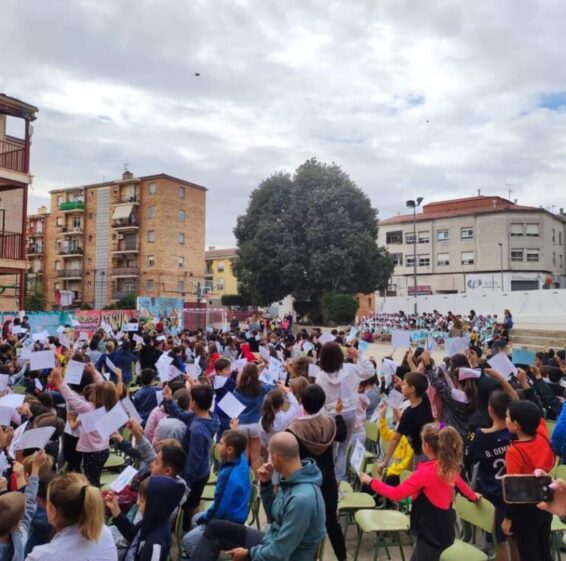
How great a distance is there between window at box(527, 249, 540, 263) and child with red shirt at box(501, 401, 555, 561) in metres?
57.9

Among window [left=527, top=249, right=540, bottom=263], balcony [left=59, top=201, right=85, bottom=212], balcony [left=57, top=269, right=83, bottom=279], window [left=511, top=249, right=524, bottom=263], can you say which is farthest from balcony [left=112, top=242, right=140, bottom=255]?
window [left=527, top=249, right=540, bottom=263]

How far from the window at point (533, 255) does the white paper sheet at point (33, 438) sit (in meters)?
59.7

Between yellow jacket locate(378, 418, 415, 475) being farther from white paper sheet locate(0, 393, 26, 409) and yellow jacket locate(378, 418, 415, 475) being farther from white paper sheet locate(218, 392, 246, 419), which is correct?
white paper sheet locate(0, 393, 26, 409)

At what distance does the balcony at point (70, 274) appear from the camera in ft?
197

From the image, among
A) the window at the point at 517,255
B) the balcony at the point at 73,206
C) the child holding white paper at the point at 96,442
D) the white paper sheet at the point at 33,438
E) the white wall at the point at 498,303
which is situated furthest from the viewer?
the balcony at the point at 73,206

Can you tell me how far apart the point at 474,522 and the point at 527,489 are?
5.69ft

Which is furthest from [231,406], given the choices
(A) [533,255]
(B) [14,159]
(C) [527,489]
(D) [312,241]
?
(A) [533,255]

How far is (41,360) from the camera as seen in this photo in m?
7.42

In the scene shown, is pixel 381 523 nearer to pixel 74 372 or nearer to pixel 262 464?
pixel 262 464

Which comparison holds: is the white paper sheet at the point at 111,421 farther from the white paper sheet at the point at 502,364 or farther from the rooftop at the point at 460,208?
the rooftop at the point at 460,208

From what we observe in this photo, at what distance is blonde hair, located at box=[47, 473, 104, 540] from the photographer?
2754mm

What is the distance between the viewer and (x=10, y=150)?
2184 centimetres

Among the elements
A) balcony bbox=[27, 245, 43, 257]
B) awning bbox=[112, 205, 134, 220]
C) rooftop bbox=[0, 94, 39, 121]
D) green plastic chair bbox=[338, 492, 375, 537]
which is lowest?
green plastic chair bbox=[338, 492, 375, 537]

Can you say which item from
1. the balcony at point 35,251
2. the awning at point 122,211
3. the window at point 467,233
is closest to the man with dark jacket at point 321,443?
the awning at point 122,211
